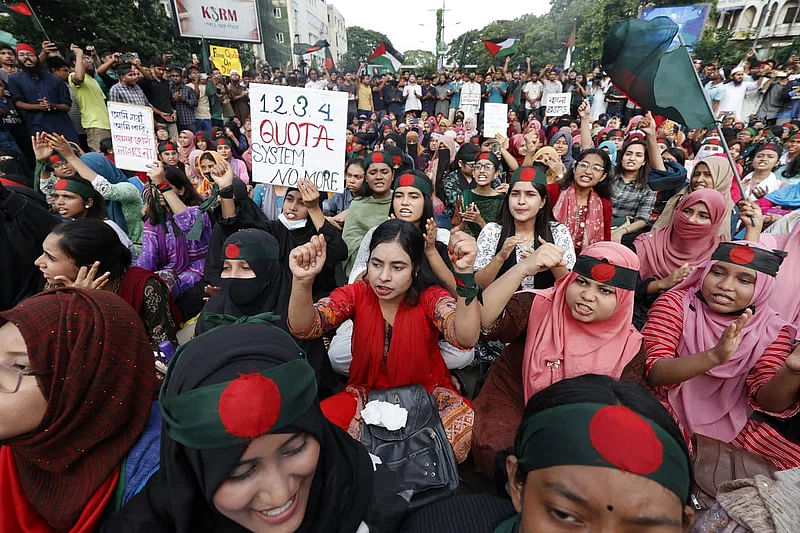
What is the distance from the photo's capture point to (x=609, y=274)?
6.31ft

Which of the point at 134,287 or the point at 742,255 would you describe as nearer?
the point at 742,255

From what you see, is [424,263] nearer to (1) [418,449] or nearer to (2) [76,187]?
(1) [418,449]

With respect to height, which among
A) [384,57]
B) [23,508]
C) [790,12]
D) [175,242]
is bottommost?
[23,508]

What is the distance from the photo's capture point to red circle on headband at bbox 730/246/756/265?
Answer: 2.00 m

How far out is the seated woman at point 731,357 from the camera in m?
1.96

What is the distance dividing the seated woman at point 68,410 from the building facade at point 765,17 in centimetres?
5145

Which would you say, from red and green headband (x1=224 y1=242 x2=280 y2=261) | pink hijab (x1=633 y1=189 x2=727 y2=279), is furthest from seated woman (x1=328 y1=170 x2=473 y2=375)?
pink hijab (x1=633 y1=189 x2=727 y2=279)

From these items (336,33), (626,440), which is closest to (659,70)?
(626,440)

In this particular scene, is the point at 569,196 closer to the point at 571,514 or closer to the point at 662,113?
the point at 662,113

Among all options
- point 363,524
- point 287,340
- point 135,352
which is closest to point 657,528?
point 363,524

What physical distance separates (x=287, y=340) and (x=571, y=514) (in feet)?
3.00

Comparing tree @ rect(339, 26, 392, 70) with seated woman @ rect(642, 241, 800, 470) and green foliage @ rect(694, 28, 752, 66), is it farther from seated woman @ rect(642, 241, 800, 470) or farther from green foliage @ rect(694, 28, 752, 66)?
seated woman @ rect(642, 241, 800, 470)

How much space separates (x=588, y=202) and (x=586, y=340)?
2321 mm

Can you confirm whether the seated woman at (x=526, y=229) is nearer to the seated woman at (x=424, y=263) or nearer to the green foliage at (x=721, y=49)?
the seated woman at (x=424, y=263)
